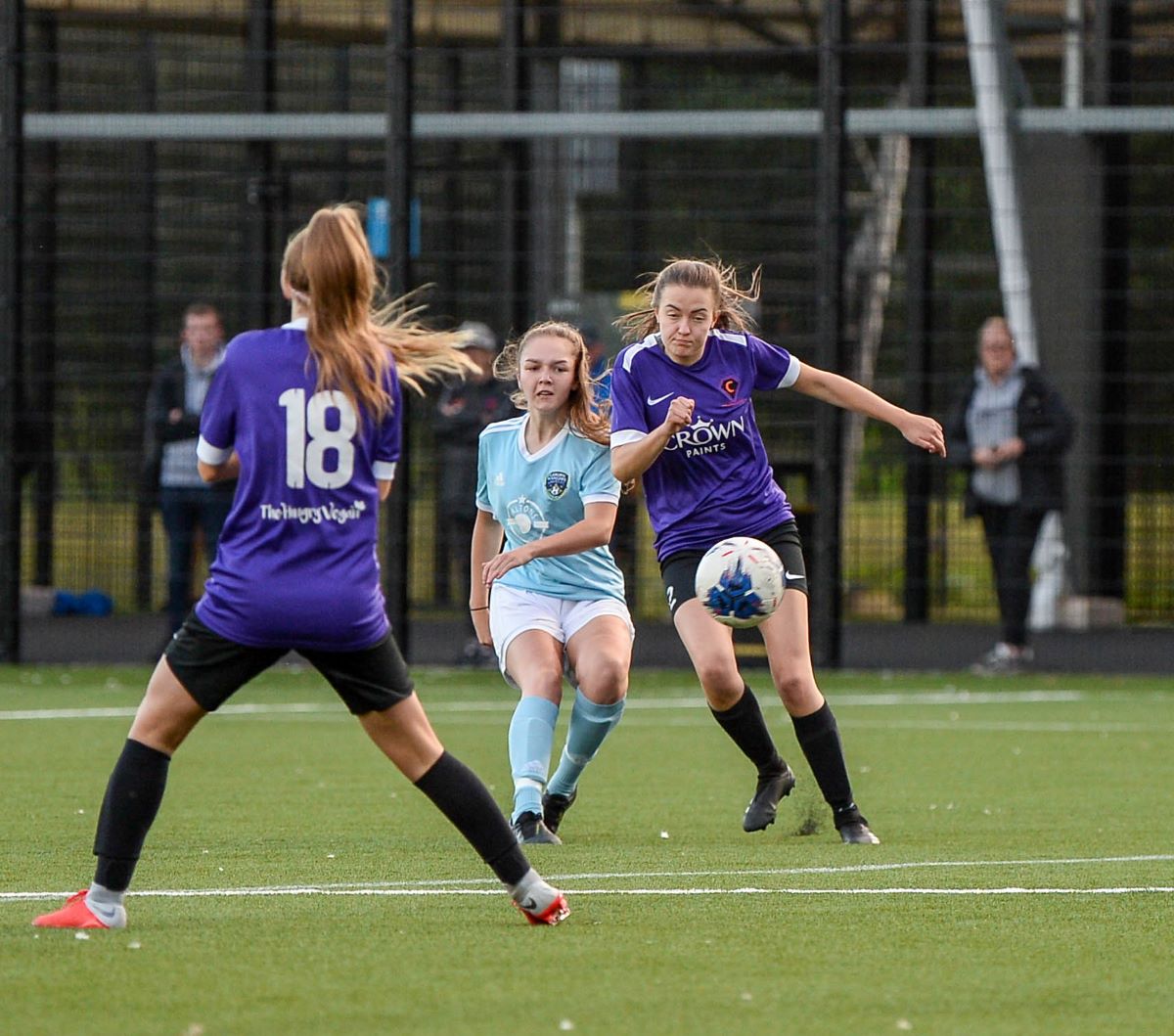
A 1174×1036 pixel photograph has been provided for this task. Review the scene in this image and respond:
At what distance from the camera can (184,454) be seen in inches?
521

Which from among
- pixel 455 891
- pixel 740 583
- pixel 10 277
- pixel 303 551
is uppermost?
pixel 10 277

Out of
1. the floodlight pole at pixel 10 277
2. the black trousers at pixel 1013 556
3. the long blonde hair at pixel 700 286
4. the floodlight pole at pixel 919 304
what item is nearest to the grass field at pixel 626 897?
the long blonde hair at pixel 700 286

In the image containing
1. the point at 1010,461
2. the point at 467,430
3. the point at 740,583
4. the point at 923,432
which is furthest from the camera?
the point at 467,430

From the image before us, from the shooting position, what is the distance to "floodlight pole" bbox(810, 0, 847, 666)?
44.2ft

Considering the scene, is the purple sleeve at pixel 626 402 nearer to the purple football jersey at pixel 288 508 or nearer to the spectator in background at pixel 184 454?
the purple football jersey at pixel 288 508

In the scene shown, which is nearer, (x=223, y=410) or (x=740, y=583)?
(x=223, y=410)

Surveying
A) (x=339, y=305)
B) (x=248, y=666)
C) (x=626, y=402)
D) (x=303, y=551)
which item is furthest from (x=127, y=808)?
(x=626, y=402)

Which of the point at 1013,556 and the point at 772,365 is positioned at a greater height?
the point at 772,365

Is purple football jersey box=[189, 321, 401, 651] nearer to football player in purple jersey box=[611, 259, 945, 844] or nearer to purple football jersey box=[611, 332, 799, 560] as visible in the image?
football player in purple jersey box=[611, 259, 945, 844]

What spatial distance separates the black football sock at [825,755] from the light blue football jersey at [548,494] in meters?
0.77

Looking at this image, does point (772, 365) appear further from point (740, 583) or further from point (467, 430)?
point (467, 430)

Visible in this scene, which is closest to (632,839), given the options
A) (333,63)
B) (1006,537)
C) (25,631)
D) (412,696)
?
(412,696)

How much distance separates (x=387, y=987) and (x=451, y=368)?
5.45ft

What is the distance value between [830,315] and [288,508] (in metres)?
8.82
